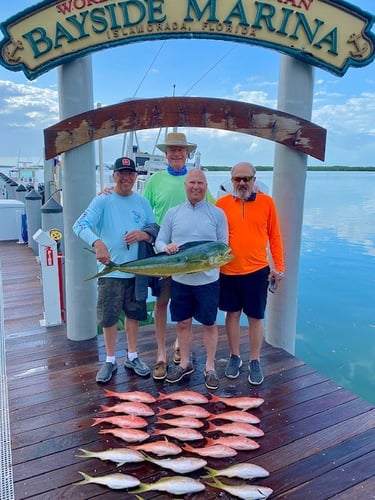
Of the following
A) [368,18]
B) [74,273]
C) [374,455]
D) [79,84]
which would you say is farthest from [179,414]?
[368,18]

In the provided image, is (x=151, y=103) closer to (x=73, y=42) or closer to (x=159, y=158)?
(x=73, y=42)

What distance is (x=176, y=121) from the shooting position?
3.16 metres

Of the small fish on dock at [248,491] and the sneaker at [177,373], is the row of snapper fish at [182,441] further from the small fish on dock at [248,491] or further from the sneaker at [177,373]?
the sneaker at [177,373]

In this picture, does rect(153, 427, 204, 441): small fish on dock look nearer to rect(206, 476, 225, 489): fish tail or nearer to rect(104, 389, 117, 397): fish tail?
rect(206, 476, 225, 489): fish tail

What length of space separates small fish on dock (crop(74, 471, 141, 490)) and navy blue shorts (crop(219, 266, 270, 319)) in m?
1.38

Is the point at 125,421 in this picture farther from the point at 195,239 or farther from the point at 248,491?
the point at 195,239

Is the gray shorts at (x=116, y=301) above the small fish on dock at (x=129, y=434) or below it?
above

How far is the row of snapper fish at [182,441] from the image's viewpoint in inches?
74.7

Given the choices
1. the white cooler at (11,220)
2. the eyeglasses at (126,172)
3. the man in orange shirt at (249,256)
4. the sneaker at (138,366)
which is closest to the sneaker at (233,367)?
the man in orange shirt at (249,256)

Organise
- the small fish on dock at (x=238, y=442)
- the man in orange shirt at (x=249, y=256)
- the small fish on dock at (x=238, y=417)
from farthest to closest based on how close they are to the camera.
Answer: the man in orange shirt at (x=249, y=256) → the small fish on dock at (x=238, y=417) → the small fish on dock at (x=238, y=442)

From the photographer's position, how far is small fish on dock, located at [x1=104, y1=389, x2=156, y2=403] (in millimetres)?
2635

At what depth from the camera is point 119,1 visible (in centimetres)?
298

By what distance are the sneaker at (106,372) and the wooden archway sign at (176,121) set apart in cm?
181

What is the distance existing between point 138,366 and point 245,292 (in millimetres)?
1031
